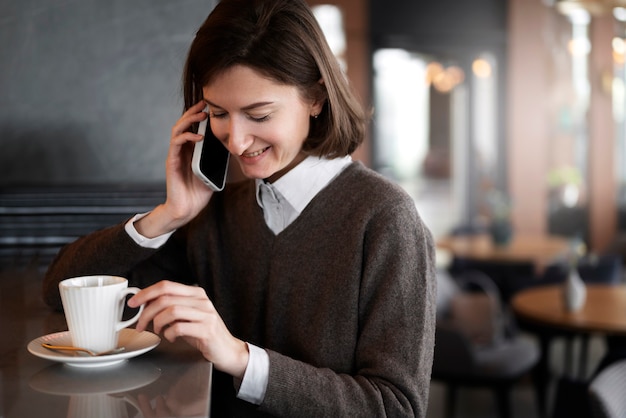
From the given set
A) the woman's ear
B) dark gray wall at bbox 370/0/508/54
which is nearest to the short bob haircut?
the woman's ear

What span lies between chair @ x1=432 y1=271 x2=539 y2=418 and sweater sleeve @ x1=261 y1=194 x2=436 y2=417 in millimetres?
2444

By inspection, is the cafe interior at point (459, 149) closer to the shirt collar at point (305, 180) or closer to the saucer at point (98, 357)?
the saucer at point (98, 357)

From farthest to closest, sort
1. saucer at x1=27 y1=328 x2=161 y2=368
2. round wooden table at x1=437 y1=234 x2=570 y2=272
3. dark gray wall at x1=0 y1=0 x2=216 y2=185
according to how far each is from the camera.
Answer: round wooden table at x1=437 y1=234 x2=570 y2=272
dark gray wall at x1=0 y1=0 x2=216 y2=185
saucer at x1=27 y1=328 x2=161 y2=368

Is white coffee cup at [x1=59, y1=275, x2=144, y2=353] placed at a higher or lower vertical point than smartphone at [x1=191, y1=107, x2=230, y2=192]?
lower

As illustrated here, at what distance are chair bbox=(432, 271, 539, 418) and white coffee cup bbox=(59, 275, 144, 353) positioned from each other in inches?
110

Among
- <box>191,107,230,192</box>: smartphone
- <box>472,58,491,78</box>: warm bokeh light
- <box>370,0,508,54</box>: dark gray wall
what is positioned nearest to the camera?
<box>191,107,230,192</box>: smartphone

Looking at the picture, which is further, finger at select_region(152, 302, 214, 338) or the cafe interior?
the cafe interior

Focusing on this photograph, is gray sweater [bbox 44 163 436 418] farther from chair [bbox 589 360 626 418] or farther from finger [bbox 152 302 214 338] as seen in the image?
chair [bbox 589 360 626 418]

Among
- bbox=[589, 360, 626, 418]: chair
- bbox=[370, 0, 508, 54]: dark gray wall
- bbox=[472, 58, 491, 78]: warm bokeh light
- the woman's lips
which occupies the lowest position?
bbox=[589, 360, 626, 418]: chair

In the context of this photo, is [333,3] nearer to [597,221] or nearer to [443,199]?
[443,199]

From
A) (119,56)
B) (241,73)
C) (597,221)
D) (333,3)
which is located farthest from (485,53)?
(241,73)

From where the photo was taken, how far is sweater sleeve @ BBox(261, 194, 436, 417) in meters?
1.34

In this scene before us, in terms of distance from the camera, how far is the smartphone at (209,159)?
161 cm

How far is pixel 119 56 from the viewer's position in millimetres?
2330
